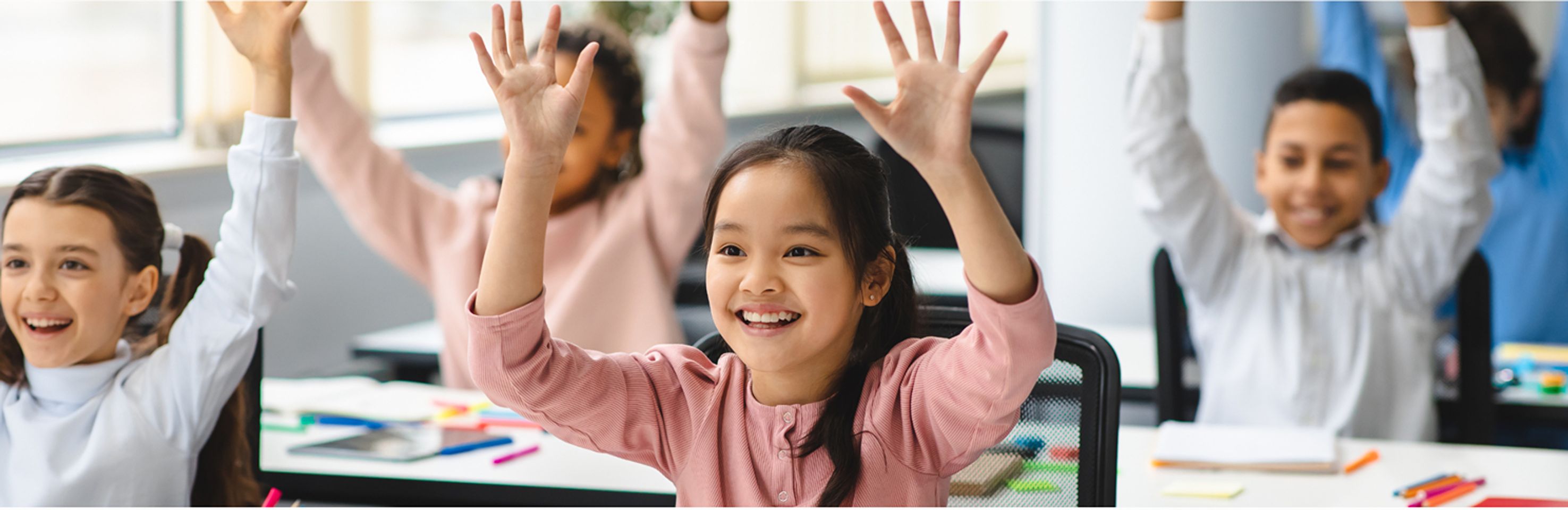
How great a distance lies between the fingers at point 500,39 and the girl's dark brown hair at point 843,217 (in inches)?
8.7

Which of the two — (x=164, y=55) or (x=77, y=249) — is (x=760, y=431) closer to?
(x=77, y=249)

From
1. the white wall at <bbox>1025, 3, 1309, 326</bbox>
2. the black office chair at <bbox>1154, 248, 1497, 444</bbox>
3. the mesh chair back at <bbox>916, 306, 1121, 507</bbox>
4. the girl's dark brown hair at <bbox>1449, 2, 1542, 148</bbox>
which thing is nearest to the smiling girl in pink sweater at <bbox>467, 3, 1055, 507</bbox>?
the mesh chair back at <bbox>916, 306, 1121, 507</bbox>

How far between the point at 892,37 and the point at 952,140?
4.1 inches

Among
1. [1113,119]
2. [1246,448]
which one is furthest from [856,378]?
[1113,119]

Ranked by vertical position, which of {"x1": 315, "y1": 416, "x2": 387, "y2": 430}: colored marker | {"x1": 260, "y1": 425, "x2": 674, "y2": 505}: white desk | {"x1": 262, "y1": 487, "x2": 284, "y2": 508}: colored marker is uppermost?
{"x1": 262, "y1": 487, "x2": 284, "y2": 508}: colored marker

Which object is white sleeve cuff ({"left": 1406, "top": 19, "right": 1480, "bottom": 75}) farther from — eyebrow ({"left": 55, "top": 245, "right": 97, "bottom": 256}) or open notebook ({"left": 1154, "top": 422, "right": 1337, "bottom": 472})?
eyebrow ({"left": 55, "top": 245, "right": 97, "bottom": 256})

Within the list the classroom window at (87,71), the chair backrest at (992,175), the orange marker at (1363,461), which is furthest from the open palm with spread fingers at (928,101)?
the chair backrest at (992,175)

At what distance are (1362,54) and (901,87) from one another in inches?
120

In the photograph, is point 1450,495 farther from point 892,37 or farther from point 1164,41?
point 892,37

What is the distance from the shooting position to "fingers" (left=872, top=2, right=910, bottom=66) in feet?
3.58

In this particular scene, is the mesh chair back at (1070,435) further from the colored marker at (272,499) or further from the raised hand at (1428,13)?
the raised hand at (1428,13)

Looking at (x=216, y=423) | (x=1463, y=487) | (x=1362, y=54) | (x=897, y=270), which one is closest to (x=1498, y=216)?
(x=1362, y=54)

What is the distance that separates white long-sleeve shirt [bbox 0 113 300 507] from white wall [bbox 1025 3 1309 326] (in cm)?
207

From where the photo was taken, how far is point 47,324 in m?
1.57
